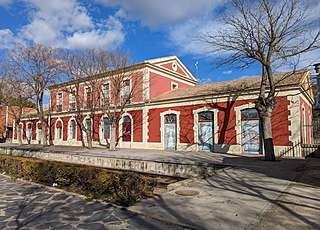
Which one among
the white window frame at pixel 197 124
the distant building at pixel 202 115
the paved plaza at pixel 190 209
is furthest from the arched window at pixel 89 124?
the paved plaza at pixel 190 209

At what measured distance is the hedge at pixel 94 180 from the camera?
521 cm

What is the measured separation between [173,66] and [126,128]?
8.73m

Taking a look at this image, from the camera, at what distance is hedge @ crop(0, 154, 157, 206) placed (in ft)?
17.1

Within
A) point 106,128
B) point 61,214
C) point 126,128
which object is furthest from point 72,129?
point 61,214

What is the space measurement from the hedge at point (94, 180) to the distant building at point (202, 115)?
32.2 ft

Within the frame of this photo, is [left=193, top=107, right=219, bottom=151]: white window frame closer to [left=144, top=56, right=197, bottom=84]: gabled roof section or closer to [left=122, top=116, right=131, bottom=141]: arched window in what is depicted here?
[left=122, top=116, right=131, bottom=141]: arched window

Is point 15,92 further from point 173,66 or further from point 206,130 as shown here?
point 206,130

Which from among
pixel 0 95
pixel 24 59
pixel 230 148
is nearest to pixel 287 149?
pixel 230 148

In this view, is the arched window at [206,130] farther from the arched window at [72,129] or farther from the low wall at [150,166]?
the arched window at [72,129]

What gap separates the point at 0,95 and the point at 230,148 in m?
26.0

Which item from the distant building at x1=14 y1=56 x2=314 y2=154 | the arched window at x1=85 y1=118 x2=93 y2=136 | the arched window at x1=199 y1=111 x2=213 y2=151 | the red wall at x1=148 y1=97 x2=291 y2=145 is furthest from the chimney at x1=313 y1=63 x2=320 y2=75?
the arched window at x1=85 y1=118 x2=93 y2=136

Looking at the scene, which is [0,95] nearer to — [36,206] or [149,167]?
[149,167]

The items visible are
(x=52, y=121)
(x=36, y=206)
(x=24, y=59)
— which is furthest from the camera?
(x=52, y=121)

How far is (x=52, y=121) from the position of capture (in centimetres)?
2839
